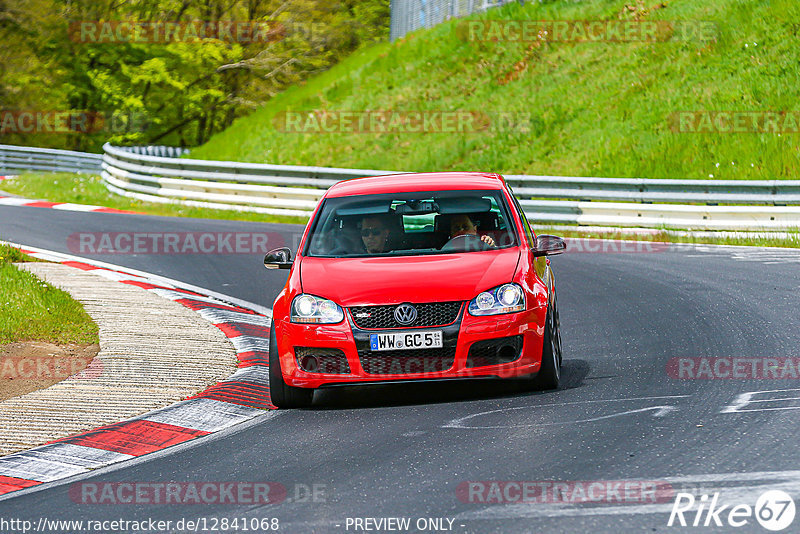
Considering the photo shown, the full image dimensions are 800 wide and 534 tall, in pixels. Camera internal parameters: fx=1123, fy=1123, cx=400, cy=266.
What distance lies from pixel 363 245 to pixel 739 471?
12.3 ft

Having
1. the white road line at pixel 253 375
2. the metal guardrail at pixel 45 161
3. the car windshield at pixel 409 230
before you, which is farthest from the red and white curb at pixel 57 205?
the car windshield at pixel 409 230

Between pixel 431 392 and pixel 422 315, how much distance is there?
97 cm

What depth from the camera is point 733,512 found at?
474 centimetres

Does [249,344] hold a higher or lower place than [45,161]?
lower

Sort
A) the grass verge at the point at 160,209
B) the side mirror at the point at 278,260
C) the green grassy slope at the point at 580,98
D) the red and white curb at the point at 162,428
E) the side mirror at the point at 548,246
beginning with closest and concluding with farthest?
the red and white curb at the point at 162,428 → the side mirror at the point at 548,246 → the side mirror at the point at 278,260 → the grass verge at the point at 160,209 → the green grassy slope at the point at 580,98

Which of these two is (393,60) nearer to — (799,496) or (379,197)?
(379,197)

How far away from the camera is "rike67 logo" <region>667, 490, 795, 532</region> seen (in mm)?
4617

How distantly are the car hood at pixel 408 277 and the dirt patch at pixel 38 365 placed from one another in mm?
2321

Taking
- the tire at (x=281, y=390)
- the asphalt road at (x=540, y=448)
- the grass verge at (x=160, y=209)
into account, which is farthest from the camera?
the grass verge at (x=160, y=209)

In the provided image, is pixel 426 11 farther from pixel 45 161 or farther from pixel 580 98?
pixel 45 161

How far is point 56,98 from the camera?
137ft

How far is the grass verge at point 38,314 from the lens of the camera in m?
10.4

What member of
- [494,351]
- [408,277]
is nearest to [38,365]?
[408,277]

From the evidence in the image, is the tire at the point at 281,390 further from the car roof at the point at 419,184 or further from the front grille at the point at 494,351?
the car roof at the point at 419,184
